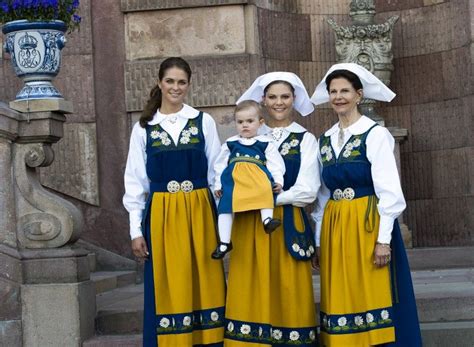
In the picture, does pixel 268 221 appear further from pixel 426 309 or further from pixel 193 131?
pixel 426 309

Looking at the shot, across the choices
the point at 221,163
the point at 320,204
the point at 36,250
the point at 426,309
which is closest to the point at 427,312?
the point at 426,309

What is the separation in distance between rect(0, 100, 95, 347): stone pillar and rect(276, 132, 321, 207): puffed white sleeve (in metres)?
1.67

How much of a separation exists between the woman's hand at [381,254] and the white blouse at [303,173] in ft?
1.67

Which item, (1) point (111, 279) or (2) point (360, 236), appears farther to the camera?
(1) point (111, 279)

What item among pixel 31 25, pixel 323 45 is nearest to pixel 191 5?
pixel 323 45

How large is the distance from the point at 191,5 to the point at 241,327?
13.5 feet

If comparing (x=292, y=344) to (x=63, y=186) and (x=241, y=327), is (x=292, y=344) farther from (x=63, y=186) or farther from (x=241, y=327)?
(x=63, y=186)

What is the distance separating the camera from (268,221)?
626 centimetres

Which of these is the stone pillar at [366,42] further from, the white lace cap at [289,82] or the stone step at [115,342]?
the stone step at [115,342]

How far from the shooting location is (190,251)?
659cm

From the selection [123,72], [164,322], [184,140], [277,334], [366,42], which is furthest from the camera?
[366,42]

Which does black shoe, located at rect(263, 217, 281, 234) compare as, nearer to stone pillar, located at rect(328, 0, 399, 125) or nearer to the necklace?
the necklace

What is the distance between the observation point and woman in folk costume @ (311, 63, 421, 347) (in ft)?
20.4

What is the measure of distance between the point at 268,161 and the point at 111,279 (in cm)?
289
